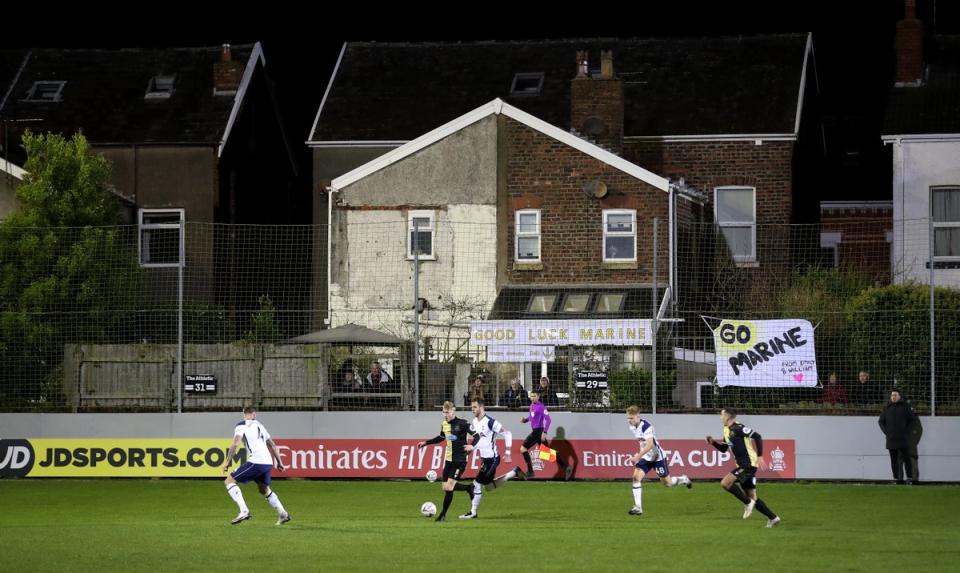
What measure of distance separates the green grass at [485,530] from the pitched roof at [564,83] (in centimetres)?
1728

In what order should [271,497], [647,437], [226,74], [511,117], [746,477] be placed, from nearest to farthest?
[271,497] < [746,477] < [647,437] < [511,117] < [226,74]

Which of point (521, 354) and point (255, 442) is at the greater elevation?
point (521, 354)

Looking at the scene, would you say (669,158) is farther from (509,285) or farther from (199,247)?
(199,247)

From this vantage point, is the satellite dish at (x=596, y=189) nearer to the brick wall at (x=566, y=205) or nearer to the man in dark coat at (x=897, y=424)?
the brick wall at (x=566, y=205)

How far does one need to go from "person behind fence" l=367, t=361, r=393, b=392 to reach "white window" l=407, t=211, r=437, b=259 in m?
8.01

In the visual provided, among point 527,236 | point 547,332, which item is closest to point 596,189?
point 527,236

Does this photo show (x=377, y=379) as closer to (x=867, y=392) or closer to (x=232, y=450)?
(x=867, y=392)

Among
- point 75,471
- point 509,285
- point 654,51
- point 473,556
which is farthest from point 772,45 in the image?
point 473,556

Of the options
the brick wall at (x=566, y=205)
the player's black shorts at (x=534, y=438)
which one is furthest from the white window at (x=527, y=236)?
the player's black shorts at (x=534, y=438)

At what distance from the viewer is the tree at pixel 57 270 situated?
32438 mm

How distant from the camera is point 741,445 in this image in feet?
72.7

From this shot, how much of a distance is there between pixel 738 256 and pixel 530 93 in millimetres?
9591

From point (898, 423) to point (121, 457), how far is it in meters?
15.2

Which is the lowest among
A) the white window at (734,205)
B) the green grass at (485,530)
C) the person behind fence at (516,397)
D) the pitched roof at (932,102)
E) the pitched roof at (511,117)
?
the green grass at (485,530)
